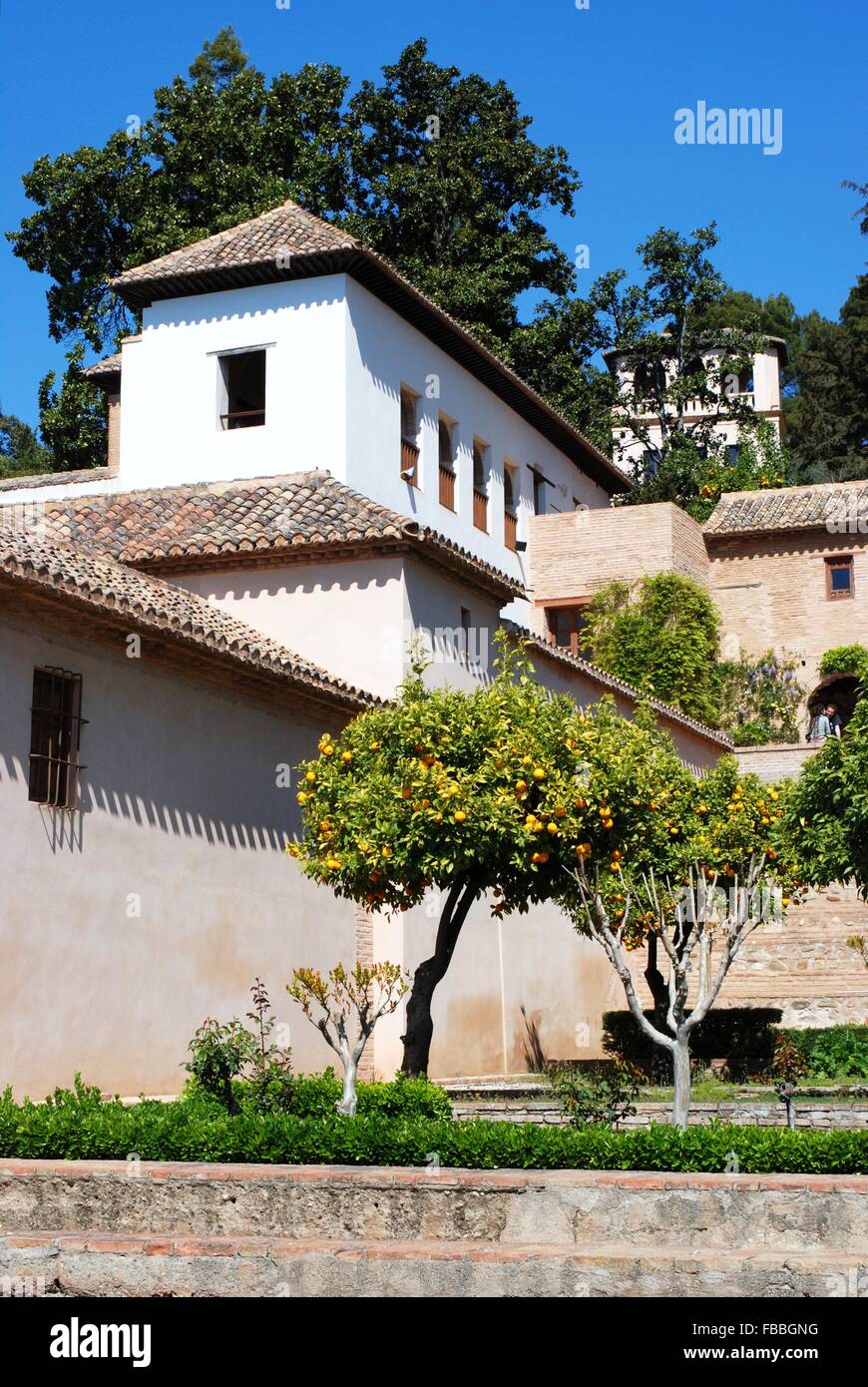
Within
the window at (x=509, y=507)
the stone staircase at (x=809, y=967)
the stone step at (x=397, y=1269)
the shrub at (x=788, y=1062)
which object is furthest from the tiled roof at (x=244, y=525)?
the stone step at (x=397, y=1269)

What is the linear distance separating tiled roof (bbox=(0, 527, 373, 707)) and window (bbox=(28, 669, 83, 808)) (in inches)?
29.3

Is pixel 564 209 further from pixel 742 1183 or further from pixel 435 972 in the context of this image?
pixel 742 1183

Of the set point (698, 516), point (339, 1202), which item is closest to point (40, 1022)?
point (339, 1202)

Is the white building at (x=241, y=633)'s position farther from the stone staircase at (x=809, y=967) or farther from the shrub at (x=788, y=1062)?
the shrub at (x=788, y=1062)

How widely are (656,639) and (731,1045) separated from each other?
13.6 meters

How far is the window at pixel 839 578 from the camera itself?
3506 centimetres

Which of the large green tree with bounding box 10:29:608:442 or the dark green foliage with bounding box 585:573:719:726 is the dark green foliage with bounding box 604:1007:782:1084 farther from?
the large green tree with bounding box 10:29:608:442

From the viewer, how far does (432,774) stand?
12.8 m

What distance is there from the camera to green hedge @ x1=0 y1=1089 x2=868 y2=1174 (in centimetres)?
824

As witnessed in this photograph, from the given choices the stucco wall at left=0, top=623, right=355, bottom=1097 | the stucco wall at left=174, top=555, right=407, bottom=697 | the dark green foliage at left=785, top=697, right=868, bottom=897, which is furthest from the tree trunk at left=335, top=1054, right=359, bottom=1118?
the stucco wall at left=174, top=555, right=407, bottom=697

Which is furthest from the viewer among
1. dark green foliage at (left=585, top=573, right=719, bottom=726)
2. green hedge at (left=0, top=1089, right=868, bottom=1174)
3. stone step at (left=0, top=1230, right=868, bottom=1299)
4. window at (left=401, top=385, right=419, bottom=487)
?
dark green foliage at (left=585, top=573, right=719, bottom=726)

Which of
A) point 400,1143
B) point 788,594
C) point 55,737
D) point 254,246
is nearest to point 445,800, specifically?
point 55,737
